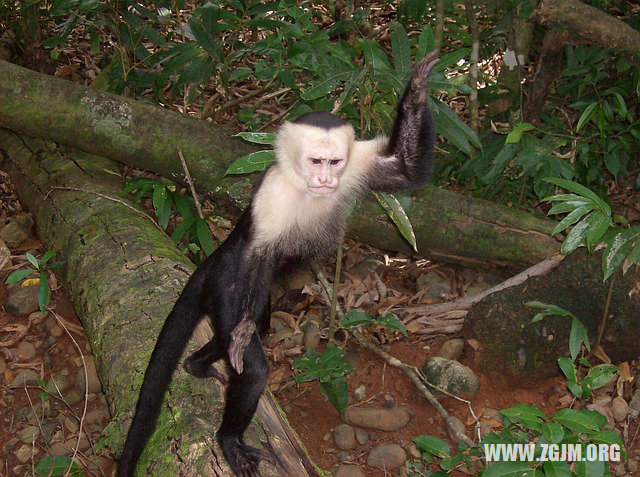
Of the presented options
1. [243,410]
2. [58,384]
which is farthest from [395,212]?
[58,384]

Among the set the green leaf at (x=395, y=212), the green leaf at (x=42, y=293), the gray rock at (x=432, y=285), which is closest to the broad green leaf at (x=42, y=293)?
the green leaf at (x=42, y=293)

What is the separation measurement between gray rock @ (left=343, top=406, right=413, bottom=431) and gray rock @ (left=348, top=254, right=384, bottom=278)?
1.01 metres

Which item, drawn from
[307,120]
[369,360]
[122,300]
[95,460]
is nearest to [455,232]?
[369,360]

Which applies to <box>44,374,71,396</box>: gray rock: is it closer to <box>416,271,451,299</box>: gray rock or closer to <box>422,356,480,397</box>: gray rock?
<box>422,356,480,397</box>: gray rock

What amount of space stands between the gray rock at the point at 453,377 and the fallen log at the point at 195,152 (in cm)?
75

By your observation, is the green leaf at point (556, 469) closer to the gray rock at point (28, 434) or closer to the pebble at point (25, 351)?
the gray rock at point (28, 434)

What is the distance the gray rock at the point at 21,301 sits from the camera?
3312 mm

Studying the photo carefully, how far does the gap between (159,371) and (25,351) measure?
1.30 metres

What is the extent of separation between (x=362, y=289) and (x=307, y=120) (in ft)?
4.80

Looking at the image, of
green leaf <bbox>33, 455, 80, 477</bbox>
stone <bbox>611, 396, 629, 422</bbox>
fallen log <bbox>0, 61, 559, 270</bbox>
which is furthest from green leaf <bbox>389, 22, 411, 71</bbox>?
green leaf <bbox>33, 455, 80, 477</bbox>

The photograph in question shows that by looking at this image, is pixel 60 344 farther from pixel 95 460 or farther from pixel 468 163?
pixel 468 163

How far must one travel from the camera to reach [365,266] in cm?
381

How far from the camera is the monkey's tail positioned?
6.95ft

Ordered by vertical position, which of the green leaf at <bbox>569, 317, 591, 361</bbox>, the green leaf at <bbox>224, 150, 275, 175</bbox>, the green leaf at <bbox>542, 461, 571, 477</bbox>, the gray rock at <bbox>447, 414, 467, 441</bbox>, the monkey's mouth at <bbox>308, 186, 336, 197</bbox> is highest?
the monkey's mouth at <bbox>308, 186, 336, 197</bbox>
